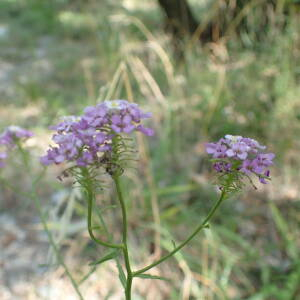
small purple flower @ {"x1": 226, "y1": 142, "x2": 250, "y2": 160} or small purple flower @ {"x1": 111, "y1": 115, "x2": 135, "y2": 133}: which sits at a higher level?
small purple flower @ {"x1": 111, "y1": 115, "x2": 135, "y2": 133}

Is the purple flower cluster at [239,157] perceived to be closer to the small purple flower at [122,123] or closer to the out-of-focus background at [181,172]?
the small purple flower at [122,123]

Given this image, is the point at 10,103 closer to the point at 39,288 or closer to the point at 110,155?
the point at 39,288

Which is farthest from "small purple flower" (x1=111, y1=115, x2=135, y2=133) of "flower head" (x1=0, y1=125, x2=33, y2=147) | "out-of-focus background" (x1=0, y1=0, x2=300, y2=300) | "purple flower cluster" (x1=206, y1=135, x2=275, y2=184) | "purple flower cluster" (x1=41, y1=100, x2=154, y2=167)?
"out-of-focus background" (x1=0, y1=0, x2=300, y2=300)

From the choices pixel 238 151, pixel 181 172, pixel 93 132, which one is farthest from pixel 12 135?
pixel 181 172

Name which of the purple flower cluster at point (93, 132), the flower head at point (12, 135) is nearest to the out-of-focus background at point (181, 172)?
the flower head at point (12, 135)

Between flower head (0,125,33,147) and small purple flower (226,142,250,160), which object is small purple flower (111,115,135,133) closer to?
small purple flower (226,142,250,160)

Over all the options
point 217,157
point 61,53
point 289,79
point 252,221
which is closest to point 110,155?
point 217,157
